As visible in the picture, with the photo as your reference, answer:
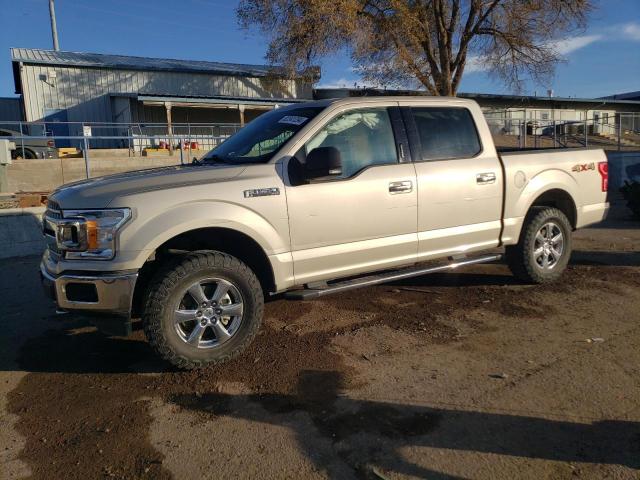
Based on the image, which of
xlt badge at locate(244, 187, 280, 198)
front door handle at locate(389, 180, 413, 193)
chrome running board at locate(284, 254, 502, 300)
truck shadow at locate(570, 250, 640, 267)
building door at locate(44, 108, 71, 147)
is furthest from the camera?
building door at locate(44, 108, 71, 147)

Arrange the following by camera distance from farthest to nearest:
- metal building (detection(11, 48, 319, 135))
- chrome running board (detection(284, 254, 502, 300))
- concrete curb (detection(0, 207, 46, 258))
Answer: metal building (detection(11, 48, 319, 135))
concrete curb (detection(0, 207, 46, 258))
chrome running board (detection(284, 254, 502, 300))

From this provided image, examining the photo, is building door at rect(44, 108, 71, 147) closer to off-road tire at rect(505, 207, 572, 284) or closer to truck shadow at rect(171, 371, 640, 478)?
off-road tire at rect(505, 207, 572, 284)

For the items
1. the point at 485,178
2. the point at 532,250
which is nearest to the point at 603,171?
the point at 532,250

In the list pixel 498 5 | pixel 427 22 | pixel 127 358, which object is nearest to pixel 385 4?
pixel 427 22

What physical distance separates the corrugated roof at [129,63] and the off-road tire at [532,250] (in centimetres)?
1924

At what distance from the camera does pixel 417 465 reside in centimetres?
269

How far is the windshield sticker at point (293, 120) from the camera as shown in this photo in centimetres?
450

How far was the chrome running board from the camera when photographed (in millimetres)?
4234

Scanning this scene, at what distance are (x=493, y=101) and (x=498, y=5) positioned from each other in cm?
1791

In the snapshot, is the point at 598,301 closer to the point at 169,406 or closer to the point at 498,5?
the point at 169,406

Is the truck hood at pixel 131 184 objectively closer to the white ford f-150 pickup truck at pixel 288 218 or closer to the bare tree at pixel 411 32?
the white ford f-150 pickup truck at pixel 288 218

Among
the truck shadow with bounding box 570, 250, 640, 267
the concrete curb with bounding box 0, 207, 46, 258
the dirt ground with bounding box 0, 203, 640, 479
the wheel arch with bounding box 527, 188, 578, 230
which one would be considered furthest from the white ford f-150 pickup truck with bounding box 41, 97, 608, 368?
the concrete curb with bounding box 0, 207, 46, 258

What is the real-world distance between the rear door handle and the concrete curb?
22.2 feet

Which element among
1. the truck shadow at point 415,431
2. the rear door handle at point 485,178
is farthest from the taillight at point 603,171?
the truck shadow at point 415,431
